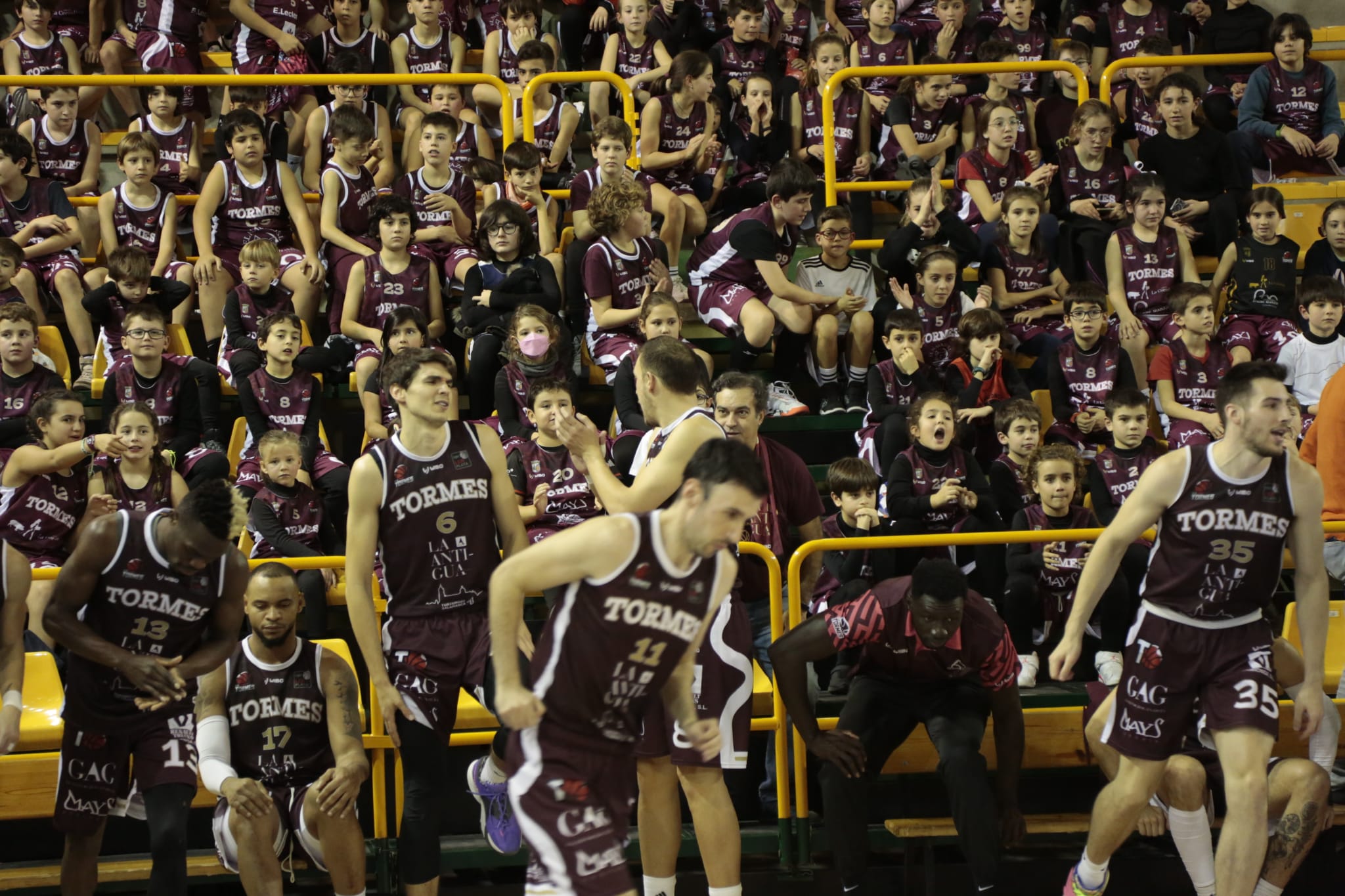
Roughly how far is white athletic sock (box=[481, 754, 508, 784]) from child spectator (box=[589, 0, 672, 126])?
530cm

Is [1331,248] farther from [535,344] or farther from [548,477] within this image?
[548,477]

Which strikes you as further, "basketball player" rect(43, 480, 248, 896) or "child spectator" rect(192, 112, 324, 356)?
"child spectator" rect(192, 112, 324, 356)

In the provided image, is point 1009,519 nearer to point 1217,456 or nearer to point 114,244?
point 1217,456

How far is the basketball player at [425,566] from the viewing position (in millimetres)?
4820

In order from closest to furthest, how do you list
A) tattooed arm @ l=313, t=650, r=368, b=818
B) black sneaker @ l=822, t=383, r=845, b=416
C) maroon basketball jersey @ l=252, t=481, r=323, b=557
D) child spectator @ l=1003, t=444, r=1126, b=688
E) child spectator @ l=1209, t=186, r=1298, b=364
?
tattooed arm @ l=313, t=650, r=368, b=818
child spectator @ l=1003, t=444, r=1126, b=688
maroon basketball jersey @ l=252, t=481, r=323, b=557
black sneaker @ l=822, t=383, r=845, b=416
child spectator @ l=1209, t=186, r=1298, b=364

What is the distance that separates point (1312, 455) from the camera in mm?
6738

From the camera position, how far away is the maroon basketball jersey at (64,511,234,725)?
4.93 m

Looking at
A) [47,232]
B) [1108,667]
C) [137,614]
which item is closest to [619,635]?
[137,614]

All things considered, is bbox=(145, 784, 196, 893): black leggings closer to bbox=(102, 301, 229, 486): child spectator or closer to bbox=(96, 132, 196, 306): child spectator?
bbox=(102, 301, 229, 486): child spectator

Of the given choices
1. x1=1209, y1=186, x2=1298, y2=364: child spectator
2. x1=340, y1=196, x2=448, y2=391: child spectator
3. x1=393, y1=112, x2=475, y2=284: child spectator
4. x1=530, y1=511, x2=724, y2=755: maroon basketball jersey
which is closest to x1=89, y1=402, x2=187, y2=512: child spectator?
x1=340, y1=196, x2=448, y2=391: child spectator

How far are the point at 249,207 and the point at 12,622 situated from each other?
422 centimetres

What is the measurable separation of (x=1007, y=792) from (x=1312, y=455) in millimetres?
2438

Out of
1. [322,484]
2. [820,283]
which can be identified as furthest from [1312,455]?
[322,484]

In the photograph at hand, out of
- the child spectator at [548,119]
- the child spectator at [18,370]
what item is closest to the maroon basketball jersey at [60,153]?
the child spectator at [18,370]
